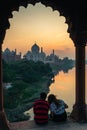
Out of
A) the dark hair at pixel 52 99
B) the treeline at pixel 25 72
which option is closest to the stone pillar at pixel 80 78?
the dark hair at pixel 52 99

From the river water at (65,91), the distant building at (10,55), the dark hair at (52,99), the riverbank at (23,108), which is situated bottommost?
the riverbank at (23,108)

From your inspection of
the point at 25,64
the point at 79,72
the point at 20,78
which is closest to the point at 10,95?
the point at 20,78

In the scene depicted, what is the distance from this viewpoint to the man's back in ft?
16.5

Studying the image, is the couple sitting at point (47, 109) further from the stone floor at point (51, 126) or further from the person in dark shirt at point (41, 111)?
the stone floor at point (51, 126)

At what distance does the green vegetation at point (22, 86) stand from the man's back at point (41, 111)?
65.8ft

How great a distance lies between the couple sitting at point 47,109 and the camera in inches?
199

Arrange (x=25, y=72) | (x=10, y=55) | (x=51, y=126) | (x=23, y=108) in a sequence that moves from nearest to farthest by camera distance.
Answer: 1. (x=51, y=126)
2. (x=23, y=108)
3. (x=25, y=72)
4. (x=10, y=55)

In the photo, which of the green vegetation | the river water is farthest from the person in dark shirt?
the green vegetation

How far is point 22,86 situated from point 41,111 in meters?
38.5

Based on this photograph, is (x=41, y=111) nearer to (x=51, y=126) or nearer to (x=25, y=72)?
(x=51, y=126)

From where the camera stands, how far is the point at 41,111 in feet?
16.6

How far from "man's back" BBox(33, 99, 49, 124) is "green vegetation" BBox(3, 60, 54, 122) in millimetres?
20057

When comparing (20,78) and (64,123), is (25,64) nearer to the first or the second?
(20,78)

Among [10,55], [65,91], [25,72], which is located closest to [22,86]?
[25,72]
